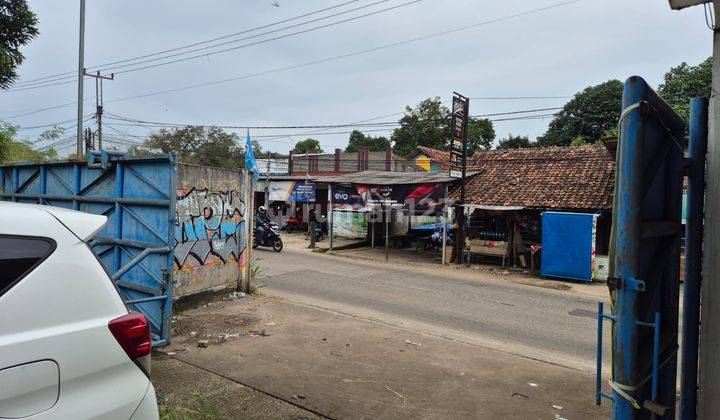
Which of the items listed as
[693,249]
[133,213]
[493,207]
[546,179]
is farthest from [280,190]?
[693,249]

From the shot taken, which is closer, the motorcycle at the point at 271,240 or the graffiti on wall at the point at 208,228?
the graffiti on wall at the point at 208,228

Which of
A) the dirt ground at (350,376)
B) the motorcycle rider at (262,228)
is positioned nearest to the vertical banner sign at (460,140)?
the motorcycle rider at (262,228)

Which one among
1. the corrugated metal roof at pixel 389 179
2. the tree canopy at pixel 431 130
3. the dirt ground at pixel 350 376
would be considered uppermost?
the tree canopy at pixel 431 130

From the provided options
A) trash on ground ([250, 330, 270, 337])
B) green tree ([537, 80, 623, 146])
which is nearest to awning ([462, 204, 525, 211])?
trash on ground ([250, 330, 270, 337])

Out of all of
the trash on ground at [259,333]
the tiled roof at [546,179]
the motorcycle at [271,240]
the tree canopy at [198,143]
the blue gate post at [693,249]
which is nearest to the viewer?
the blue gate post at [693,249]

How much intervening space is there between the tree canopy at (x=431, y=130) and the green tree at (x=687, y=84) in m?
15.5

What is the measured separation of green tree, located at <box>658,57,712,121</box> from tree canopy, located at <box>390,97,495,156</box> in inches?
609

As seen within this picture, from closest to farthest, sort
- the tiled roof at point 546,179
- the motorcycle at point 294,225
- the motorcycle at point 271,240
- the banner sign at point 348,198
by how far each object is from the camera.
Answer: the tiled roof at point 546,179, the motorcycle at point 271,240, the banner sign at point 348,198, the motorcycle at point 294,225

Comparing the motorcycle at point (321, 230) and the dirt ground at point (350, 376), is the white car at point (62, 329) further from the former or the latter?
the motorcycle at point (321, 230)

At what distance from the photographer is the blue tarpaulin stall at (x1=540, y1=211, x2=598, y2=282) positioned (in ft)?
44.8

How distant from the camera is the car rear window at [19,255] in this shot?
1932mm

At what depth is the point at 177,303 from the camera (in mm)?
7766

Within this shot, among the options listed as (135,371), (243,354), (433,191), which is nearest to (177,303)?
(243,354)

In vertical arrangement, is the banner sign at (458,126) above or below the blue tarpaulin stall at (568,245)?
above
